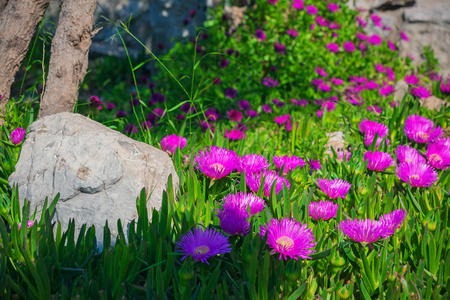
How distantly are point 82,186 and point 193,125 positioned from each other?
2134 mm

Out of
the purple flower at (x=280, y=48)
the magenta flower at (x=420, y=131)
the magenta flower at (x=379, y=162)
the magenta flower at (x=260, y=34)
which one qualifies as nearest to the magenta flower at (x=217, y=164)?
the magenta flower at (x=379, y=162)

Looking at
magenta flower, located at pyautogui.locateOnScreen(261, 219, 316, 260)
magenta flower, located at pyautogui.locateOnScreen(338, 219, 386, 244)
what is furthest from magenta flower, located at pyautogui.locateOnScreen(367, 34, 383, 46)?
magenta flower, located at pyautogui.locateOnScreen(261, 219, 316, 260)

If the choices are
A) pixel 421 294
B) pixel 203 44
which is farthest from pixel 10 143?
pixel 203 44

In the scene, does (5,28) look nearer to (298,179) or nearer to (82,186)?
(82,186)

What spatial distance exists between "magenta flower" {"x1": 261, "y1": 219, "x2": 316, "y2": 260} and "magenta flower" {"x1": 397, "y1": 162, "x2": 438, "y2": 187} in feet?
2.34

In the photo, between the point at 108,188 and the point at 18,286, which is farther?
the point at 108,188

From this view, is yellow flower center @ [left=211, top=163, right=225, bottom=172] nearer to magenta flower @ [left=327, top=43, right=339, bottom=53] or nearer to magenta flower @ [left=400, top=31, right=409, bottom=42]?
magenta flower @ [left=327, top=43, right=339, bottom=53]

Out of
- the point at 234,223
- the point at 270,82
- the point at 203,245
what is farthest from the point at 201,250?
the point at 270,82

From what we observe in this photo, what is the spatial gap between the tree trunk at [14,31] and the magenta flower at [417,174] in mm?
1986

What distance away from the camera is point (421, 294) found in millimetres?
1282

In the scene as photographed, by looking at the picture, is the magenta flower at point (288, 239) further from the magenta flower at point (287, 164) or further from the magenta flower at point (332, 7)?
the magenta flower at point (332, 7)

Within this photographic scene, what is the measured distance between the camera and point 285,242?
1218 millimetres

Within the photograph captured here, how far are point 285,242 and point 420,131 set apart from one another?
136 cm

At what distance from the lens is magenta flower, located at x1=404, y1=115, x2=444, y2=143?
2.15 m
